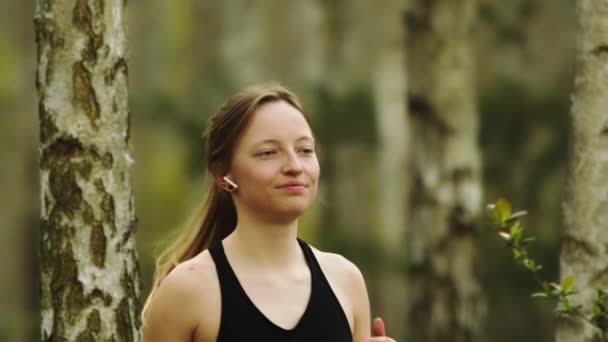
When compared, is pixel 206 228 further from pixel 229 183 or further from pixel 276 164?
pixel 276 164

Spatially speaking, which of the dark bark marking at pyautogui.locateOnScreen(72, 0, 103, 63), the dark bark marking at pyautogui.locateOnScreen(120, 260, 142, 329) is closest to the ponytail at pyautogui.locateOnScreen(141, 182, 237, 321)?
the dark bark marking at pyautogui.locateOnScreen(120, 260, 142, 329)

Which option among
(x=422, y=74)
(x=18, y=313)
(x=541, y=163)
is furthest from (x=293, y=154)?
(x=18, y=313)

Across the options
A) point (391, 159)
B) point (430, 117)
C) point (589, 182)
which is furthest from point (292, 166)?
point (391, 159)

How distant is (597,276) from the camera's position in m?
4.80

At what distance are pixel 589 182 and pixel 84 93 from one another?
5.26 feet

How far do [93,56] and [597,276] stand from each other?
1704 millimetres

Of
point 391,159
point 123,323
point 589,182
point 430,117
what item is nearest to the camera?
point 123,323

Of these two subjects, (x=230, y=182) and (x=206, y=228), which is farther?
(x=206, y=228)

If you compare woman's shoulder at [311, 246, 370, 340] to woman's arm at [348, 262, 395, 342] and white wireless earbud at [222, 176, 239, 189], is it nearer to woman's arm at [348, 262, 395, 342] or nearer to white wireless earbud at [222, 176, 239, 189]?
woman's arm at [348, 262, 395, 342]

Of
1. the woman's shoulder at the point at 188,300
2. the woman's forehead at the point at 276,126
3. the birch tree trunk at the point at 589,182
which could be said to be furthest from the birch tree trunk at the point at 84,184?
the birch tree trunk at the point at 589,182

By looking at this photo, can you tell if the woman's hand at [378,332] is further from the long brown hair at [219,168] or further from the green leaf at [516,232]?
the long brown hair at [219,168]

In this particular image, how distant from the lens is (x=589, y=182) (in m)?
4.82

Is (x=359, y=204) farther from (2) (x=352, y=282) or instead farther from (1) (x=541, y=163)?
(2) (x=352, y=282)

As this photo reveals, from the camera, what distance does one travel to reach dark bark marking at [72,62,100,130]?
172 inches
